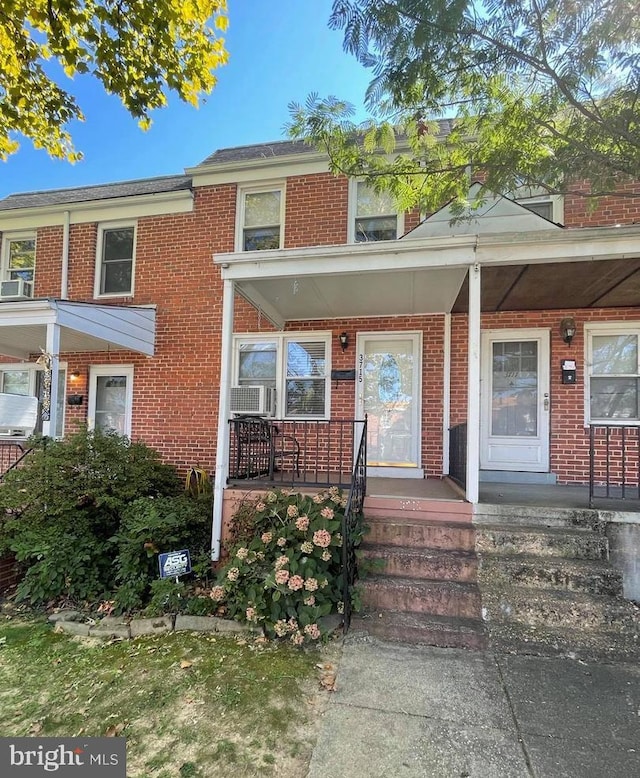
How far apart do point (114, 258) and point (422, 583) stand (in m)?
7.39

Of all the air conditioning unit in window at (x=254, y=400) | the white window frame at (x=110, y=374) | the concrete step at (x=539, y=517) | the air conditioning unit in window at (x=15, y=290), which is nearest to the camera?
the concrete step at (x=539, y=517)

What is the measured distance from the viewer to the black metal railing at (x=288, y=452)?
15.9 feet

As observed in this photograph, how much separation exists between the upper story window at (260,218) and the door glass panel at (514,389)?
3933 mm

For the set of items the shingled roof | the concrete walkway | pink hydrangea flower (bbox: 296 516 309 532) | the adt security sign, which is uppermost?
the shingled roof

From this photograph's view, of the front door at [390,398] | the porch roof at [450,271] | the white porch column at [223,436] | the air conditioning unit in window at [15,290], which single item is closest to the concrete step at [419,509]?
the white porch column at [223,436]

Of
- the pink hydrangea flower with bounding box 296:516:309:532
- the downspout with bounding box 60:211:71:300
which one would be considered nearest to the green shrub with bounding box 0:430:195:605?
the pink hydrangea flower with bounding box 296:516:309:532

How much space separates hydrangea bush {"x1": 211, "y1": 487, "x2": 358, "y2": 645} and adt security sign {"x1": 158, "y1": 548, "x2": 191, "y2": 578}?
0.47 m

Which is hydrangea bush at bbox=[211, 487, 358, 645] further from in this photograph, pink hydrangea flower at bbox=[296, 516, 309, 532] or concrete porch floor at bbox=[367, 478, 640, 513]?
concrete porch floor at bbox=[367, 478, 640, 513]

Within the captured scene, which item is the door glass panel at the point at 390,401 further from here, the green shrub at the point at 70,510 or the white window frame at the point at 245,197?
the green shrub at the point at 70,510

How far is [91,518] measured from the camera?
4879mm

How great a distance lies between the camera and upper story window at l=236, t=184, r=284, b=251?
23.4 ft

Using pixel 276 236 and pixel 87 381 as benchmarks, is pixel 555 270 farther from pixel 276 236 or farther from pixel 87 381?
pixel 87 381

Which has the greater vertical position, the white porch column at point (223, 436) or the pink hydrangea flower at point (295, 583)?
the white porch column at point (223, 436)

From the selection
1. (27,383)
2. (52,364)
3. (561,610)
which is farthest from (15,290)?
(561,610)
